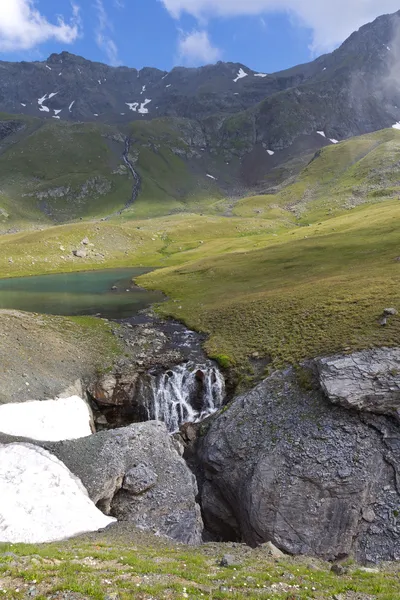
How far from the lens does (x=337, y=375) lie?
3075 cm

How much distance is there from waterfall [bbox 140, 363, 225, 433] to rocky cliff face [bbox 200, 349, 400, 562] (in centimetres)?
563

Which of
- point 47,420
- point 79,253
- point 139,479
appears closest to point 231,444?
point 139,479

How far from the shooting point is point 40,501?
21547 millimetres

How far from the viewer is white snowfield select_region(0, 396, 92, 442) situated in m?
29.5

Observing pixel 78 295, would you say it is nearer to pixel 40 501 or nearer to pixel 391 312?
pixel 40 501

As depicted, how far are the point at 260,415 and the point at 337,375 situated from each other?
24.0 ft

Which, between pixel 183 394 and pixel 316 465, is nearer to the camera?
pixel 316 465

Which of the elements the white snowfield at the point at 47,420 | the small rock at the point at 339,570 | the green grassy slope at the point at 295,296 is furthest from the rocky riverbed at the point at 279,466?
the small rock at the point at 339,570

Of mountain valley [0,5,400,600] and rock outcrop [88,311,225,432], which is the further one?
rock outcrop [88,311,225,432]

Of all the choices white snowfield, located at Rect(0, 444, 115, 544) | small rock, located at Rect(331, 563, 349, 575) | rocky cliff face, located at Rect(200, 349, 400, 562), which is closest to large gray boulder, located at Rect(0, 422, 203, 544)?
white snowfield, located at Rect(0, 444, 115, 544)

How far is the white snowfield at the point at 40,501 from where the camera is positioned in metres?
19.9

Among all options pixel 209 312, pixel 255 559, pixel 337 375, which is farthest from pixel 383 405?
pixel 209 312

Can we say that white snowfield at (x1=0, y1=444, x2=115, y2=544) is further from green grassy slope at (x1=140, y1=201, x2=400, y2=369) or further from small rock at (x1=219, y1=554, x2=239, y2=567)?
green grassy slope at (x1=140, y1=201, x2=400, y2=369)

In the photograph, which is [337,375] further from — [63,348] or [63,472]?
[63,348]
